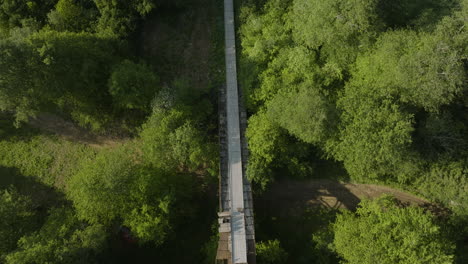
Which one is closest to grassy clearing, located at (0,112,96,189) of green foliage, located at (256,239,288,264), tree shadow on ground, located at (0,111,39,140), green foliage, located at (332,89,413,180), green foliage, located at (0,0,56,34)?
tree shadow on ground, located at (0,111,39,140)

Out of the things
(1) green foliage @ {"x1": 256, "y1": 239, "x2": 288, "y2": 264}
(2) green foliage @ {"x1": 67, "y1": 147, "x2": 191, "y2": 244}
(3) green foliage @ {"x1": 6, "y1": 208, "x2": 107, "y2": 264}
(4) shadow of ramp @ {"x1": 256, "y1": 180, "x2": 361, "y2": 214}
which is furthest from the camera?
(4) shadow of ramp @ {"x1": 256, "y1": 180, "x2": 361, "y2": 214}

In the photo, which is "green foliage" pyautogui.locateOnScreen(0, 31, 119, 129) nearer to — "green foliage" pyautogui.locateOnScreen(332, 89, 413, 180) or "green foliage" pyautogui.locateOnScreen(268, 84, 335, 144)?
"green foliage" pyautogui.locateOnScreen(268, 84, 335, 144)

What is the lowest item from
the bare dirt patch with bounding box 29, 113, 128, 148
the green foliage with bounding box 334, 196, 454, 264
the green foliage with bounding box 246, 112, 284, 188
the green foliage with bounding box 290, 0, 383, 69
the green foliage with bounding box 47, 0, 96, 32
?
the green foliage with bounding box 334, 196, 454, 264

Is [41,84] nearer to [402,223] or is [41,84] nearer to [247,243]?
[247,243]

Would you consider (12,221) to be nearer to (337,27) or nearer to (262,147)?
(262,147)

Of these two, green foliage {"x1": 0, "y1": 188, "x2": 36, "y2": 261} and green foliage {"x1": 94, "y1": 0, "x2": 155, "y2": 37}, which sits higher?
green foliage {"x1": 94, "y1": 0, "x2": 155, "y2": 37}

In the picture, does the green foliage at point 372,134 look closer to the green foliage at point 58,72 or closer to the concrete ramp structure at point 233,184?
the concrete ramp structure at point 233,184

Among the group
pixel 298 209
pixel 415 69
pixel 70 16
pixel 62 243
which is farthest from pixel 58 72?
pixel 415 69

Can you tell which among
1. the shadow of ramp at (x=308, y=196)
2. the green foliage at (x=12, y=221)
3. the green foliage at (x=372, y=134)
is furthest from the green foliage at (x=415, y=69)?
the green foliage at (x=12, y=221)
